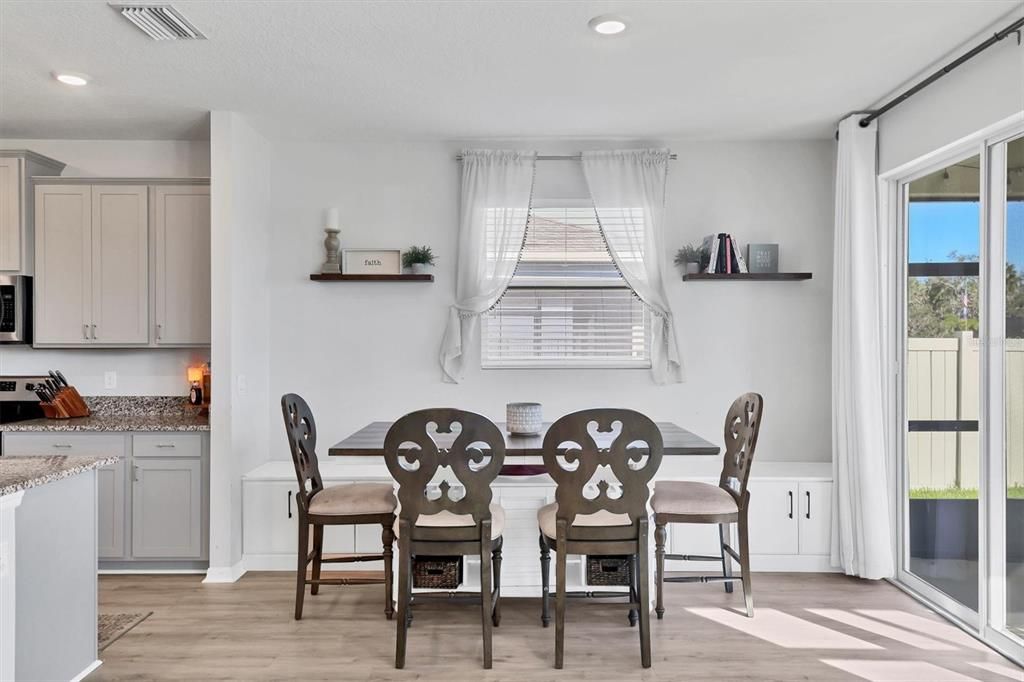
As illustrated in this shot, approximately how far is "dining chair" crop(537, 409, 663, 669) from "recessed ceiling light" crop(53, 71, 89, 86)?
2912mm

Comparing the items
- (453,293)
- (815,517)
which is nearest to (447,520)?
(453,293)

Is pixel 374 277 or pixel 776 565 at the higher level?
pixel 374 277

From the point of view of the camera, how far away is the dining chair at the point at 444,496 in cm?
284

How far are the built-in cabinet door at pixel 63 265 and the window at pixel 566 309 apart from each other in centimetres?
245

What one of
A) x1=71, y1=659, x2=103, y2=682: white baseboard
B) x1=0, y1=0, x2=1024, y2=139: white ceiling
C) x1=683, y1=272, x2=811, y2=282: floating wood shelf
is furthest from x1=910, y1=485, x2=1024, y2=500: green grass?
x1=71, y1=659, x2=103, y2=682: white baseboard

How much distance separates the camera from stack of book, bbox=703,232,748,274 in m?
4.48

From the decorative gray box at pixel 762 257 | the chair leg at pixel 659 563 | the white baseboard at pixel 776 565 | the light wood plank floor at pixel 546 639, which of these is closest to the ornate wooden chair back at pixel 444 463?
the light wood plank floor at pixel 546 639

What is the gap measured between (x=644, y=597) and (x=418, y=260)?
252 cm

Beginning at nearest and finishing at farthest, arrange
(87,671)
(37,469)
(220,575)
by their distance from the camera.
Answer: (37,469)
(87,671)
(220,575)

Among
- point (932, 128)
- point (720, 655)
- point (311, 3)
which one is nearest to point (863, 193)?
point (932, 128)

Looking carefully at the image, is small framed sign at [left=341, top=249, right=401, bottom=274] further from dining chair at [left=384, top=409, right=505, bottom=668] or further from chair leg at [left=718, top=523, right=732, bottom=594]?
chair leg at [left=718, top=523, right=732, bottom=594]

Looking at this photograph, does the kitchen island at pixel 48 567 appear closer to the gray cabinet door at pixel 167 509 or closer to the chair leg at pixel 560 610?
the gray cabinet door at pixel 167 509

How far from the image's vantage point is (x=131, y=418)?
4367mm

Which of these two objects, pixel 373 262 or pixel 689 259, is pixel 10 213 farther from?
pixel 689 259
